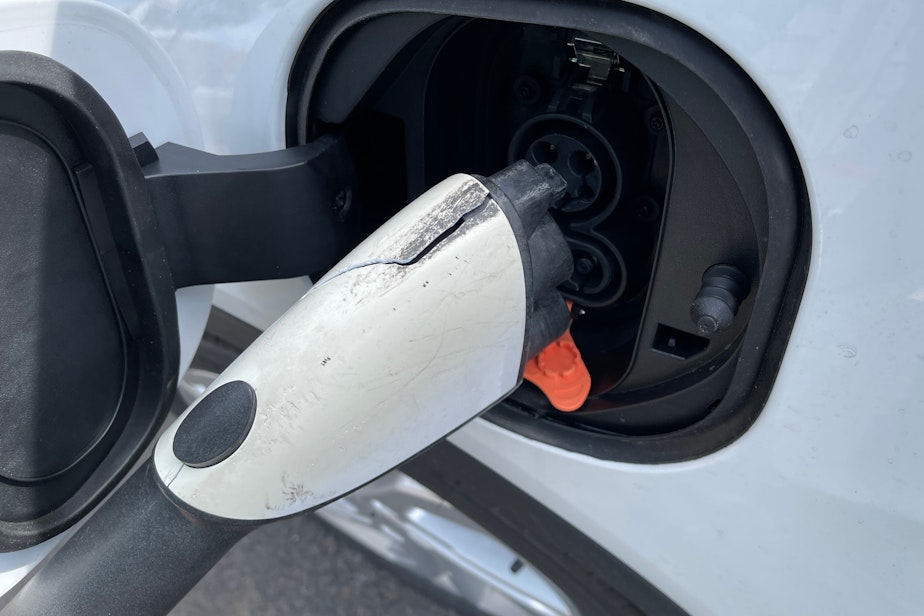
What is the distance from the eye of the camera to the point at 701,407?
82cm

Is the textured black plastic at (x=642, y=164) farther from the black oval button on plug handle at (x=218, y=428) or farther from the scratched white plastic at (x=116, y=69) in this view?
the black oval button on plug handle at (x=218, y=428)

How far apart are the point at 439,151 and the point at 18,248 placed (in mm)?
437

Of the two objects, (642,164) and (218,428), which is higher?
(642,164)

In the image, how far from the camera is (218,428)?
73 centimetres

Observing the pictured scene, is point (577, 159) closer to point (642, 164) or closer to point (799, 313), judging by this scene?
point (642, 164)

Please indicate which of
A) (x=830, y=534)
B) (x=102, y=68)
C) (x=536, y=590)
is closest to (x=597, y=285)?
(x=830, y=534)

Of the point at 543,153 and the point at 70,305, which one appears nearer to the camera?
the point at 70,305

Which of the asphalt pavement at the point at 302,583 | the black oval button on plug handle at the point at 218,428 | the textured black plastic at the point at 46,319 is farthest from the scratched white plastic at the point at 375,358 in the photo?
the asphalt pavement at the point at 302,583

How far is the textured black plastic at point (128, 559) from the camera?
76 centimetres

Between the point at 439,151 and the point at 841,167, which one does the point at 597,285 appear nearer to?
the point at 439,151

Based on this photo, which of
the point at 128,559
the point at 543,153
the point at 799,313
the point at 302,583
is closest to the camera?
the point at 799,313

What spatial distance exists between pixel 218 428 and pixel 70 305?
0.19 m

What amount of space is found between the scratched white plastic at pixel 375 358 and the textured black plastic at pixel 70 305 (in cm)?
11

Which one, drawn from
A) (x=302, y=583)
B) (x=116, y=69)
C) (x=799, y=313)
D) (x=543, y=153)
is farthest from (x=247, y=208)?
(x=302, y=583)
